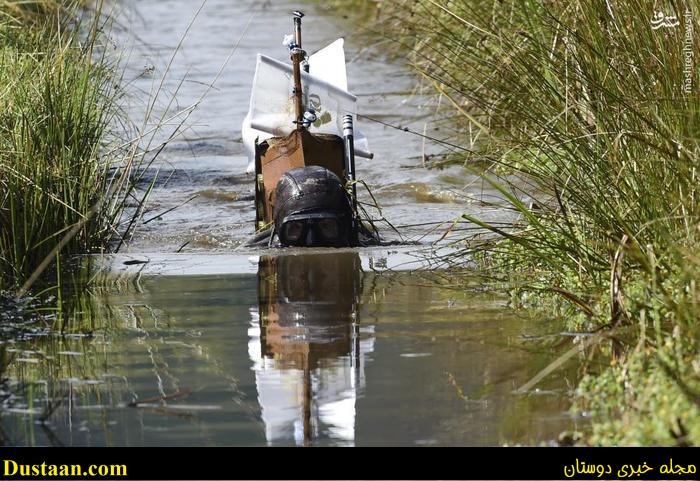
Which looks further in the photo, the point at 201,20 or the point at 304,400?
the point at 201,20

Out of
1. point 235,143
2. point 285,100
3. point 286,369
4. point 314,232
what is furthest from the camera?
point 235,143

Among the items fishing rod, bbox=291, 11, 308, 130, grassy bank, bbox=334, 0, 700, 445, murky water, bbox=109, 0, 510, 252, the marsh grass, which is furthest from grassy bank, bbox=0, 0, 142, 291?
grassy bank, bbox=334, 0, 700, 445

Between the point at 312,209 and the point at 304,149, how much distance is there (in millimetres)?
708

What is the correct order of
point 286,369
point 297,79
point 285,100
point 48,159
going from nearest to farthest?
point 286,369, point 48,159, point 297,79, point 285,100

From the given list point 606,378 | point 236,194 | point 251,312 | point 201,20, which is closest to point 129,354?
point 251,312

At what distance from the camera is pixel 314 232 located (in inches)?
361

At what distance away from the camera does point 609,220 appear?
6551mm

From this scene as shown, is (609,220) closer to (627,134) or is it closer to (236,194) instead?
(627,134)

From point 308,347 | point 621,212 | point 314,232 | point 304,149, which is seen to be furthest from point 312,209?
point 621,212

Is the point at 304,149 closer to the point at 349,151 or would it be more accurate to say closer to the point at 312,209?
the point at 349,151

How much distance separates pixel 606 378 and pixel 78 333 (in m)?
2.72

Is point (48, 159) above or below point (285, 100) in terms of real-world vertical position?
below

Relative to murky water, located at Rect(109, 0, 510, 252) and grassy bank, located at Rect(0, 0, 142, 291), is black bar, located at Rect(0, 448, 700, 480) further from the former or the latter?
murky water, located at Rect(109, 0, 510, 252)

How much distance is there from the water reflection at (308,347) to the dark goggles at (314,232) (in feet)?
0.85
